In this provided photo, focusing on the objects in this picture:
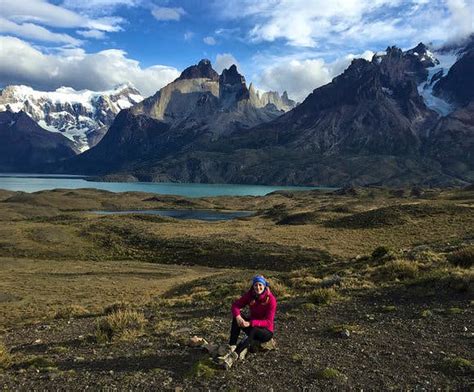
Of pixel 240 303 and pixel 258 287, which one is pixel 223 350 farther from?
pixel 258 287

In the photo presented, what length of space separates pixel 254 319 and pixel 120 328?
603 centimetres

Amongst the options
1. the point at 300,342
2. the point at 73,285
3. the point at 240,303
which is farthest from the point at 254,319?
the point at 73,285

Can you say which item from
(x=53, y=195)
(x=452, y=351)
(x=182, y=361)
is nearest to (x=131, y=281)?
(x=182, y=361)

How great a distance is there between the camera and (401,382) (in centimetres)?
1189

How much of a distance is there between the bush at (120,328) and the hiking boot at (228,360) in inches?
196

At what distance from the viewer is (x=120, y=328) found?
1761 cm

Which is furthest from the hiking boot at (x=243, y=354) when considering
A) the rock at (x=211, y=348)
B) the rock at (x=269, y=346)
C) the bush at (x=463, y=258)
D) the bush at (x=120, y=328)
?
the bush at (x=463, y=258)

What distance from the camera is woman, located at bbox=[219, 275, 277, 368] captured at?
13656mm

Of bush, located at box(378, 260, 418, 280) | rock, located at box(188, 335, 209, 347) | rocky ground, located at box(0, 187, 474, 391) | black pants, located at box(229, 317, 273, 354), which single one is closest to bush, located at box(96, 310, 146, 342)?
rocky ground, located at box(0, 187, 474, 391)

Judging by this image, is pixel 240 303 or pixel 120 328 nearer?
pixel 240 303

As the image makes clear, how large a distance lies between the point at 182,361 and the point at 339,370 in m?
4.52

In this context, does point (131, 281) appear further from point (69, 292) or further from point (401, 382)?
point (401, 382)

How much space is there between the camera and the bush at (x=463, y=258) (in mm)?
26195

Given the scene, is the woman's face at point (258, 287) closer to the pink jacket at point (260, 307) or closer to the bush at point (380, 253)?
the pink jacket at point (260, 307)
